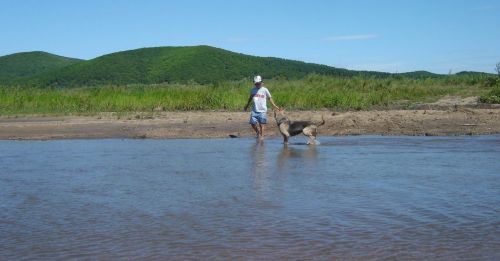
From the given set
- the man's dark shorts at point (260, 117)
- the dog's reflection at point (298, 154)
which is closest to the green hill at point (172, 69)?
the man's dark shorts at point (260, 117)

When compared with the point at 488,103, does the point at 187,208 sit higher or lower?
lower

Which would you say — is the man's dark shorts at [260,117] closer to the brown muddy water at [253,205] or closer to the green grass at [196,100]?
the brown muddy water at [253,205]

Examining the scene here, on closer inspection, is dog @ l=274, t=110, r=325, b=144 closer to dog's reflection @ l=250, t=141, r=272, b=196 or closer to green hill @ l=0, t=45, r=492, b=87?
dog's reflection @ l=250, t=141, r=272, b=196

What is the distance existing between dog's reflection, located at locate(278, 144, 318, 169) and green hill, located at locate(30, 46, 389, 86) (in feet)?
232

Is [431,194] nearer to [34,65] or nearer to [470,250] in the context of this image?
[470,250]

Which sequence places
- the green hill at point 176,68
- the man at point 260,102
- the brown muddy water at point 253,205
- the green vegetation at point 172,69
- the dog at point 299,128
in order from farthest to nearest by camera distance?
1. the green hill at point 176,68
2. the green vegetation at point 172,69
3. the man at point 260,102
4. the dog at point 299,128
5. the brown muddy water at point 253,205

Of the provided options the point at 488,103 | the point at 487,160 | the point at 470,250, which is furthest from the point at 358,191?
the point at 488,103

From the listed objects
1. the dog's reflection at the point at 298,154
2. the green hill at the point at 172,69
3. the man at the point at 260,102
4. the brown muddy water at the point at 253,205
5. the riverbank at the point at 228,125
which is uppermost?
the green hill at the point at 172,69

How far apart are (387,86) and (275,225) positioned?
25.6m

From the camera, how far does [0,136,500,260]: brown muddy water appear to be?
5.82 meters

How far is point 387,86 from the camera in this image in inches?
1232

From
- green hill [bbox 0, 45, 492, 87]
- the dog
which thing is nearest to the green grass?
the dog

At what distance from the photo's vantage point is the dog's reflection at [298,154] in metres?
12.0

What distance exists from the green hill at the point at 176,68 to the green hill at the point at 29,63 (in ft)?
76.4
